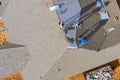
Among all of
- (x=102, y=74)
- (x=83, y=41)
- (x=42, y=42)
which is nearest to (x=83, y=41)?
(x=83, y=41)

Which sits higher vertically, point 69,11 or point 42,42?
point 69,11

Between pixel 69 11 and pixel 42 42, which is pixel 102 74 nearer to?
pixel 42 42

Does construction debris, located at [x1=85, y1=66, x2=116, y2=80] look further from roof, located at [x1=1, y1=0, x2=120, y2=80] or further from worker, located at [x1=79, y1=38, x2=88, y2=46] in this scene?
worker, located at [x1=79, y1=38, x2=88, y2=46]

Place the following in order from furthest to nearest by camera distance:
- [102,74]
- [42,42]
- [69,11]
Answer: [102,74] < [42,42] < [69,11]

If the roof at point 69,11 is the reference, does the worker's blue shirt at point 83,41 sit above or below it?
below

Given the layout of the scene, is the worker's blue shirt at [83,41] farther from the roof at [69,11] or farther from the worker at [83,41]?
the roof at [69,11]

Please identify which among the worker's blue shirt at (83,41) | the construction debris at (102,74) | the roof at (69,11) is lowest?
the construction debris at (102,74)

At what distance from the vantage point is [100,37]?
1867 cm

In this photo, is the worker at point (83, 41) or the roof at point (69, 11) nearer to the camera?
the roof at point (69, 11)

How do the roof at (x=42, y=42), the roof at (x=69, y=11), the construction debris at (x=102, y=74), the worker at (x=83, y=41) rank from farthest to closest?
the construction debris at (x=102, y=74) < the roof at (x=42, y=42) < the worker at (x=83, y=41) < the roof at (x=69, y=11)

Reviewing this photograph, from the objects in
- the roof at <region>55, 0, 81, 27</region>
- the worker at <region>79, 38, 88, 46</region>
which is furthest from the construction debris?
the roof at <region>55, 0, 81, 27</region>

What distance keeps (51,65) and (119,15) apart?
4569 mm

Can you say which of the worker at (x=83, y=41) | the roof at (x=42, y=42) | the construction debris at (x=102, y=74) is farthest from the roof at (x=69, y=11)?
the construction debris at (x=102, y=74)

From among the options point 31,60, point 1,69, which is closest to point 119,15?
point 31,60
